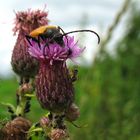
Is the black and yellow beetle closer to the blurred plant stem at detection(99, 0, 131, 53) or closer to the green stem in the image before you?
the green stem

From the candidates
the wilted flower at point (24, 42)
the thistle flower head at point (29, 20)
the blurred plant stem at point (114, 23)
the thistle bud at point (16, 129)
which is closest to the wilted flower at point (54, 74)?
the thistle bud at point (16, 129)

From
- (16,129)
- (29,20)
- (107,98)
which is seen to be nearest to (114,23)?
(29,20)

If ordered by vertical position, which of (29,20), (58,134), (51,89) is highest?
(29,20)

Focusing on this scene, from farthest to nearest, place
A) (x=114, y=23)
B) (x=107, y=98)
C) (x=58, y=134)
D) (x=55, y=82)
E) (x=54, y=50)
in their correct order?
(x=107, y=98), (x=114, y=23), (x=55, y=82), (x=54, y=50), (x=58, y=134)

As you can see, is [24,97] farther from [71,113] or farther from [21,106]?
[71,113]

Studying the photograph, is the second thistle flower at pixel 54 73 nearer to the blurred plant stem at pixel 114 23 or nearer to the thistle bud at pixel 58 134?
the thistle bud at pixel 58 134

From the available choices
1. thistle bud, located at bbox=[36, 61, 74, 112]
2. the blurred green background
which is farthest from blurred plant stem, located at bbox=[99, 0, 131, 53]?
thistle bud, located at bbox=[36, 61, 74, 112]
